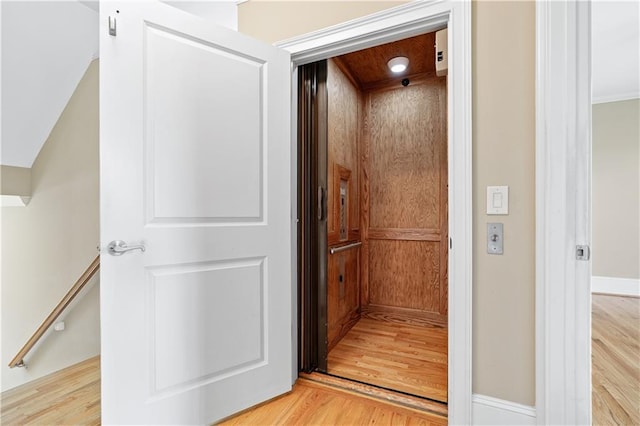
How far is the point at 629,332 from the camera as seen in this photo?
8.84ft

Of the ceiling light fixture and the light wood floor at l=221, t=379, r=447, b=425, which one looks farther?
the ceiling light fixture

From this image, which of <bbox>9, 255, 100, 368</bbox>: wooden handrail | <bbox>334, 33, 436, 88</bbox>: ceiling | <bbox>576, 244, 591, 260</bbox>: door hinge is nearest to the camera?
<bbox>576, 244, 591, 260</bbox>: door hinge

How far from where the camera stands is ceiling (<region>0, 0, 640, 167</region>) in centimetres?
192

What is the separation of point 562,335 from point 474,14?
1.42 m

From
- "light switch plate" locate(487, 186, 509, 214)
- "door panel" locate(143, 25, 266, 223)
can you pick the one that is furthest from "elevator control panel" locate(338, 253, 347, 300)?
"light switch plate" locate(487, 186, 509, 214)

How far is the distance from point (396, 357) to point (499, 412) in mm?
A: 976

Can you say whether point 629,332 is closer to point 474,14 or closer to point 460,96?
point 460,96

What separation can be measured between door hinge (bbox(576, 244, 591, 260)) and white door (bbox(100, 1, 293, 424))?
4.38 feet

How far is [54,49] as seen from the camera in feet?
6.91

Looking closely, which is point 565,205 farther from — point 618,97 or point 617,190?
point 618,97

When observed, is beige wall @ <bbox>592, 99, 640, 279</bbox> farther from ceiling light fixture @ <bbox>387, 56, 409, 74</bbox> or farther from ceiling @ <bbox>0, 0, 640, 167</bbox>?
ceiling light fixture @ <bbox>387, 56, 409, 74</bbox>

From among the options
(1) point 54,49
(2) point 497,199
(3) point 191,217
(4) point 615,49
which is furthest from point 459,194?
(4) point 615,49

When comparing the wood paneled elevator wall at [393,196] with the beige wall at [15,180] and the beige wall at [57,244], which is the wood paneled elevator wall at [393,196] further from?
the beige wall at [15,180]

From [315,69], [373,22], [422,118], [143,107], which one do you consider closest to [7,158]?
[143,107]
